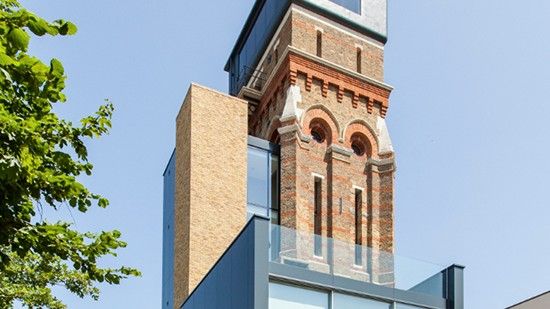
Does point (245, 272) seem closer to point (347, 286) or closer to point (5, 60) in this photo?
point (347, 286)

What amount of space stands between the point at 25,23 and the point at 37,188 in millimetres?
2079

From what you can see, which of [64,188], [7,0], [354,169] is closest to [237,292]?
[64,188]

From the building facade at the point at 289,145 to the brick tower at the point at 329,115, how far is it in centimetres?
4

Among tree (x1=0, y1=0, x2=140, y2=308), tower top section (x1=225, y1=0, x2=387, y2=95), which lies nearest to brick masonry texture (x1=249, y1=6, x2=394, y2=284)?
tower top section (x1=225, y1=0, x2=387, y2=95)

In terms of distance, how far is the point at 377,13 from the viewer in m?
34.6

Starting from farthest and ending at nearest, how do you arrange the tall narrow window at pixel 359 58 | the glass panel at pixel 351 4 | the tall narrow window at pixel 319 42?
the glass panel at pixel 351 4, the tall narrow window at pixel 359 58, the tall narrow window at pixel 319 42

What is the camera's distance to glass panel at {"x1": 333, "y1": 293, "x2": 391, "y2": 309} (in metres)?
18.1

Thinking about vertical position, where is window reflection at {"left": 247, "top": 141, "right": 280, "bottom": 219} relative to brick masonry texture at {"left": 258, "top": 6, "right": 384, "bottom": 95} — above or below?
below

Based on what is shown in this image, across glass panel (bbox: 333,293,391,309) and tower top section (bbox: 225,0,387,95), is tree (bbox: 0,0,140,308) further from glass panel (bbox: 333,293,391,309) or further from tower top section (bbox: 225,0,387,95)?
tower top section (bbox: 225,0,387,95)

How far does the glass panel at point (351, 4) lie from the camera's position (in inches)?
1329

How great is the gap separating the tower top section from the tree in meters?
22.7

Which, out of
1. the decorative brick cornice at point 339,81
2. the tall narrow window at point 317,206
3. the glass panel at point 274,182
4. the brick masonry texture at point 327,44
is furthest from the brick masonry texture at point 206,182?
the brick masonry texture at point 327,44

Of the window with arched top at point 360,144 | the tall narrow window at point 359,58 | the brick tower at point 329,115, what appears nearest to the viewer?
the brick tower at point 329,115

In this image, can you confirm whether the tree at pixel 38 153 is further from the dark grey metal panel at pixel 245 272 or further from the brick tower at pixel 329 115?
the brick tower at pixel 329 115
